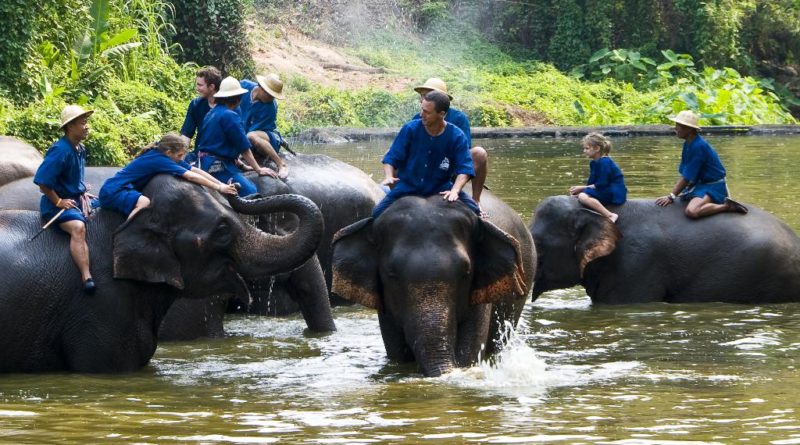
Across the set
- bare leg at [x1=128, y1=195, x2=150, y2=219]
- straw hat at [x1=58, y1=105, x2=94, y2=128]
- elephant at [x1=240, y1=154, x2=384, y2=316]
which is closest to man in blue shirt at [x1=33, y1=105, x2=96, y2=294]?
→ straw hat at [x1=58, y1=105, x2=94, y2=128]

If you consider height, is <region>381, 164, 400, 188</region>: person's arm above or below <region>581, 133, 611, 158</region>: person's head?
below

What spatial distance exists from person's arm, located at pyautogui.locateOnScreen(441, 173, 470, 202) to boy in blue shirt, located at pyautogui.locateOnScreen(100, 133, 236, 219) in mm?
1194

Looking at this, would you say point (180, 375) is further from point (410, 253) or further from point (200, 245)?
point (410, 253)

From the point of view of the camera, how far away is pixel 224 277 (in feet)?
25.6

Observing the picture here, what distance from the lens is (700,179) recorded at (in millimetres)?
11055

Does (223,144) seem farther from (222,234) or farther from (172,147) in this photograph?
(222,234)

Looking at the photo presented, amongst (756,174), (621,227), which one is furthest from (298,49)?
(621,227)

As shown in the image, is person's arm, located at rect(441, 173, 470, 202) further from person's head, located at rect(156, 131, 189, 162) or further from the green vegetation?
the green vegetation

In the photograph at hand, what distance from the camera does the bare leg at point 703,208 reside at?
10961 mm

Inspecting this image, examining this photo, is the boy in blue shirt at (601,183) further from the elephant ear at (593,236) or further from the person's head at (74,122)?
the person's head at (74,122)

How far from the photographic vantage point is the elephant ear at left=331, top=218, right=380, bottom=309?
293 inches

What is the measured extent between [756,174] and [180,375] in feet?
44.6

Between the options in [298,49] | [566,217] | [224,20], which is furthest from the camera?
[298,49]

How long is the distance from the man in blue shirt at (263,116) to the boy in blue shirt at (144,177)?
→ 2.38m
